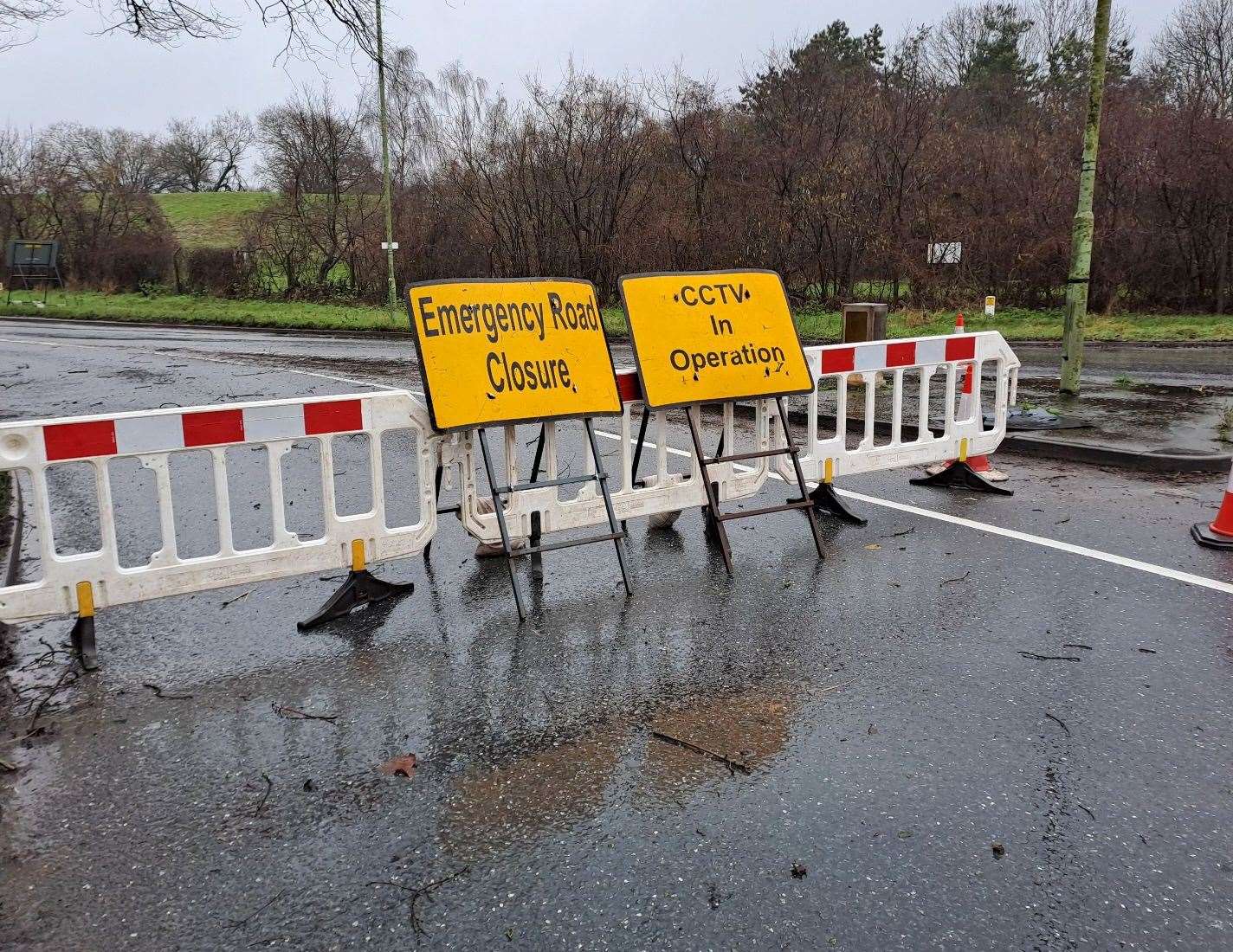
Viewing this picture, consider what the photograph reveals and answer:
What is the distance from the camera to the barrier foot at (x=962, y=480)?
801 centimetres

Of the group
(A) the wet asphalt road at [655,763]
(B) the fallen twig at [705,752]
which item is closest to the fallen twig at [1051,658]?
(A) the wet asphalt road at [655,763]

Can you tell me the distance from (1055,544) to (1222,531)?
3.60ft

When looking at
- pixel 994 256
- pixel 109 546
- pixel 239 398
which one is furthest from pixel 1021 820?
pixel 994 256

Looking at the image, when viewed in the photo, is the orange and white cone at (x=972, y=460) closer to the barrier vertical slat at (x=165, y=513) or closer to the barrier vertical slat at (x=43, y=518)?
the barrier vertical slat at (x=165, y=513)

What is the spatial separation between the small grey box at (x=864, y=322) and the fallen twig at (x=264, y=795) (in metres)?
11.8

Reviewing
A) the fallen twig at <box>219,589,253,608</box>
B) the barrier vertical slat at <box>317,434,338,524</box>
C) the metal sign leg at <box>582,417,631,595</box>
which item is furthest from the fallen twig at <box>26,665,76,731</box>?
the metal sign leg at <box>582,417,631,595</box>

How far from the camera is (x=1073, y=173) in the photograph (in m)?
23.4

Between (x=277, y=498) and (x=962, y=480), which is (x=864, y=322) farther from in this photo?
(x=277, y=498)

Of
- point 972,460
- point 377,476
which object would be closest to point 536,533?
point 377,476

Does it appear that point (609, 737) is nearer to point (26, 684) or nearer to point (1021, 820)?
point (1021, 820)

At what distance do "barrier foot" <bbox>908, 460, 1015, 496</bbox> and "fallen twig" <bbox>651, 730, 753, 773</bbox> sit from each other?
4.91 meters

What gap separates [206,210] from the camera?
189 ft

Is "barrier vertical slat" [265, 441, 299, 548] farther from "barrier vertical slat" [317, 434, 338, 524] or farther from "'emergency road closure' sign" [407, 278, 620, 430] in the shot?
"'emergency road closure' sign" [407, 278, 620, 430]

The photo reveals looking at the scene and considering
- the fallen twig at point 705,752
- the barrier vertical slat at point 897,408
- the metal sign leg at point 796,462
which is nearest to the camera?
the fallen twig at point 705,752
